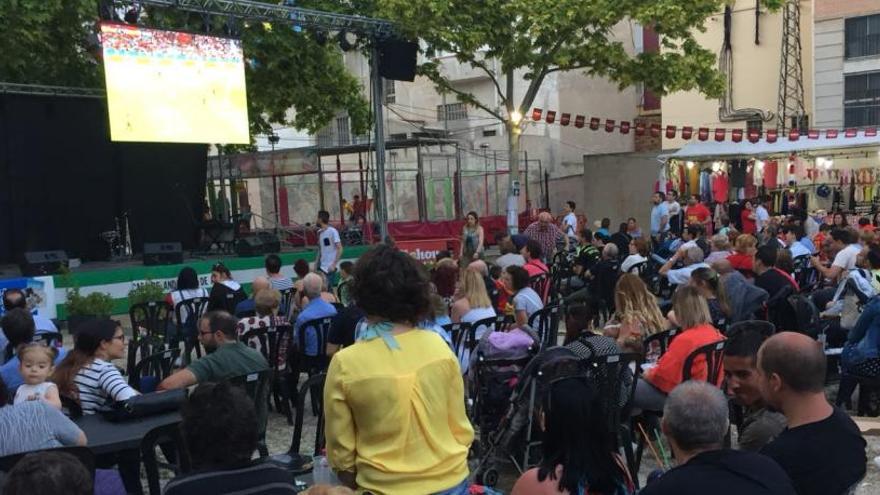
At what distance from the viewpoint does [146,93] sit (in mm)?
12172

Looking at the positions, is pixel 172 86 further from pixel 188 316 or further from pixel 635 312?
pixel 635 312

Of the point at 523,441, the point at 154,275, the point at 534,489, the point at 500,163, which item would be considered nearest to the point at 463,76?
the point at 500,163

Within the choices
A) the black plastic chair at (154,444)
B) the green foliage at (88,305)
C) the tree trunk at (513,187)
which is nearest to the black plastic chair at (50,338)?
the black plastic chair at (154,444)

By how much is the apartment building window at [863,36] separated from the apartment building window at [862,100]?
2.09 feet

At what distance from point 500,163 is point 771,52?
9.11m

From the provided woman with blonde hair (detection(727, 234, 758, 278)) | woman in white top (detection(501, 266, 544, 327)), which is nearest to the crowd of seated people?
woman in white top (detection(501, 266, 544, 327))

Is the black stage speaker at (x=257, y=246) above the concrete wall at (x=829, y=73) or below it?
below

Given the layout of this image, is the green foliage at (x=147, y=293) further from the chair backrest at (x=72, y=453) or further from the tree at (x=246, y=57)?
the chair backrest at (x=72, y=453)

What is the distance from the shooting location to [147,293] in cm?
1206

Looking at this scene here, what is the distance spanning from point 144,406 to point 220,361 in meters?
0.65

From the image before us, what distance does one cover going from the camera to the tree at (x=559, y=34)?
15.8 m

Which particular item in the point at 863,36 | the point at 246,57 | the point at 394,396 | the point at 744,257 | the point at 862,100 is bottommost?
the point at 744,257

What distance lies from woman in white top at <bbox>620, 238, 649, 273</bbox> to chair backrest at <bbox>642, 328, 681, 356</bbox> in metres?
4.44

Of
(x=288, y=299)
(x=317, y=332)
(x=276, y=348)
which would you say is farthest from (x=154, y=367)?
(x=288, y=299)
